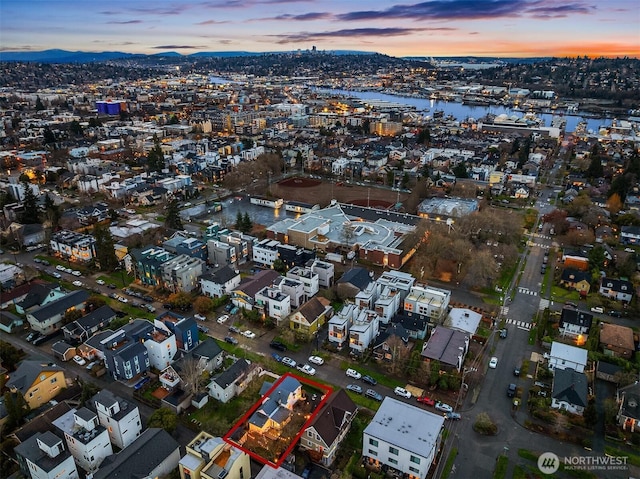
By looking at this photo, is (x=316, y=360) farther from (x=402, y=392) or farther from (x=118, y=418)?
(x=118, y=418)

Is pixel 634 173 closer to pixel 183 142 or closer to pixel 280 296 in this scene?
pixel 280 296

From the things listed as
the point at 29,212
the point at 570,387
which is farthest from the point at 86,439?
the point at 29,212

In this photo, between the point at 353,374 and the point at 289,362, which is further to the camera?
the point at 289,362

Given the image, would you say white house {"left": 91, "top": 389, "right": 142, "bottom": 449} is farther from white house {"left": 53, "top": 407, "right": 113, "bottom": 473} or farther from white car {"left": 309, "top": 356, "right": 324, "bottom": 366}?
white car {"left": 309, "top": 356, "right": 324, "bottom": 366}

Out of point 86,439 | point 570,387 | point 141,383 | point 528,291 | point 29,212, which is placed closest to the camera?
point 86,439

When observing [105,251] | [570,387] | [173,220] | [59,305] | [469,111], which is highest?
[469,111]
